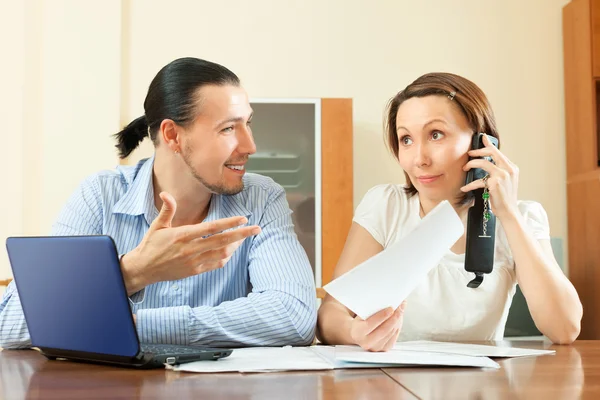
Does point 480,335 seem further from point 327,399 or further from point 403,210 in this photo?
point 327,399

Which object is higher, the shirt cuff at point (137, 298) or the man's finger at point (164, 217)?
the man's finger at point (164, 217)

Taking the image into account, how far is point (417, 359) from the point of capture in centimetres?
104

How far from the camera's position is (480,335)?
5.64 ft

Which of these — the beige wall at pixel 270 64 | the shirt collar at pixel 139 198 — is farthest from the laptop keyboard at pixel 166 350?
the beige wall at pixel 270 64

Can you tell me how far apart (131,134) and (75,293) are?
89cm

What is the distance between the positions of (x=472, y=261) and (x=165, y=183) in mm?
747

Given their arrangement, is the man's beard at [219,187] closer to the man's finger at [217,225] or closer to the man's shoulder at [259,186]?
the man's shoulder at [259,186]

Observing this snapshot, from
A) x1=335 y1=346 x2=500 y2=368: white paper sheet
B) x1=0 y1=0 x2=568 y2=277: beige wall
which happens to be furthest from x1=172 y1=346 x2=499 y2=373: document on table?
x1=0 y1=0 x2=568 y2=277: beige wall

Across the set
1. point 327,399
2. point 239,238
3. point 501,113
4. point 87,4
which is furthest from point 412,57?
point 327,399

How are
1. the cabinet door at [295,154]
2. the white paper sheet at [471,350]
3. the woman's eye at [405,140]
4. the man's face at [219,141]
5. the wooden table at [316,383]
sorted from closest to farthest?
the wooden table at [316,383] → the white paper sheet at [471,350] → the man's face at [219,141] → the woman's eye at [405,140] → the cabinet door at [295,154]

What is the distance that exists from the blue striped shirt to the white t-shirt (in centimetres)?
29

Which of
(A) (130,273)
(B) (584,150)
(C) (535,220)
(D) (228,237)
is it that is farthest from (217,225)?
(B) (584,150)

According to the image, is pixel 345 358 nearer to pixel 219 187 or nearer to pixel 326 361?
pixel 326 361

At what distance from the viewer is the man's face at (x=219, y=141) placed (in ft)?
5.43
